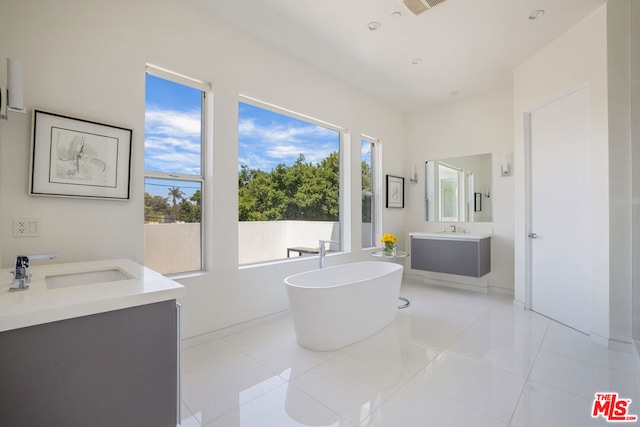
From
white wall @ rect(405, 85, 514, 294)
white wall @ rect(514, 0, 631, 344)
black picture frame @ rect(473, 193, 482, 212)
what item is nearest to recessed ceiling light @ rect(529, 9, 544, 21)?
white wall @ rect(514, 0, 631, 344)

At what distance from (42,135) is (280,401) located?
2.22m

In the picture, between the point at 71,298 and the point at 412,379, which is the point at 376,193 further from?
the point at 71,298

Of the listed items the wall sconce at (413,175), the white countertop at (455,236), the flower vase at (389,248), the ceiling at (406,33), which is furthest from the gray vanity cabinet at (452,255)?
the ceiling at (406,33)

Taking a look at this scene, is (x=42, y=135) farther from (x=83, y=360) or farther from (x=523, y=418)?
(x=523, y=418)

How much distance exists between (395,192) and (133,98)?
12.7 feet

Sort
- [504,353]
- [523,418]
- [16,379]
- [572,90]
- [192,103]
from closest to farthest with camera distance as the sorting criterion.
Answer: [16,379], [523,418], [504,353], [192,103], [572,90]

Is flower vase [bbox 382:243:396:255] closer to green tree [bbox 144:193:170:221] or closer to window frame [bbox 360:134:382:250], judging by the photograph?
window frame [bbox 360:134:382:250]

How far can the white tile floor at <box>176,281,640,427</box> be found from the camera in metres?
1.66

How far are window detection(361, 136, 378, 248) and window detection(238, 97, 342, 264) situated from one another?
58 centimetres

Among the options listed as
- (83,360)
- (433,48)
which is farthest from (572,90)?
(83,360)

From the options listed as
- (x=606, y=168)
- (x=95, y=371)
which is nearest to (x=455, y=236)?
(x=606, y=168)

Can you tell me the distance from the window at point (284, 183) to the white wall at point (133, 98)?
0.72ft

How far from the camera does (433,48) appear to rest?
313 cm

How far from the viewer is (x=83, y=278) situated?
1667mm
